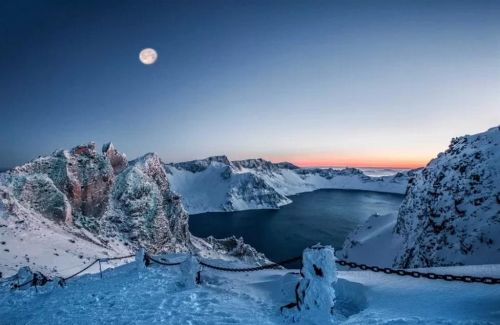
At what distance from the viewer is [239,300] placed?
849 cm

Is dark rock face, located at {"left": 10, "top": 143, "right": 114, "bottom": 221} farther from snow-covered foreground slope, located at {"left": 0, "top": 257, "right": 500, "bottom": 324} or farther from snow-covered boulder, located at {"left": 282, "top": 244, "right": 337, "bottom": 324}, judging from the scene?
snow-covered boulder, located at {"left": 282, "top": 244, "right": 337, "bottom": 324}

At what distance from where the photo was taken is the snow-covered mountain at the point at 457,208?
12.1 meters

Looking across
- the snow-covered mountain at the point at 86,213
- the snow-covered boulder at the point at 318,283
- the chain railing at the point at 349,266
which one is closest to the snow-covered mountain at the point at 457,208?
the chain railing at the point at 349,266

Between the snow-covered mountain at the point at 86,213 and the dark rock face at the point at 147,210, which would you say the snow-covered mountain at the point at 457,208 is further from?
the dark rock face at the point at 147,210

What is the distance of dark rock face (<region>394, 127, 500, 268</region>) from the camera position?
39.4 feet

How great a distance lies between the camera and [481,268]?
715 cm

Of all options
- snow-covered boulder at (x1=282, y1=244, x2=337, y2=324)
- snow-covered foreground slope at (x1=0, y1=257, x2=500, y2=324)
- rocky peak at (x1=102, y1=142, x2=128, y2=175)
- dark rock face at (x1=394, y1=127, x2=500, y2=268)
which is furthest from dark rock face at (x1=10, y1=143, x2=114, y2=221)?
dark rock face at (x1=394, y1=127, x2=500, y2=268)

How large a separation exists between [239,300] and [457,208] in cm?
1244

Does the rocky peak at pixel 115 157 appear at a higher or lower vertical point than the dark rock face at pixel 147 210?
higher

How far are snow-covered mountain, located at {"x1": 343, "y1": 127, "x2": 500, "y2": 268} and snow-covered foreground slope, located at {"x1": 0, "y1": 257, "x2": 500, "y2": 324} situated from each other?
18.8ft

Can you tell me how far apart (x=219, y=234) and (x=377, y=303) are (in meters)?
102

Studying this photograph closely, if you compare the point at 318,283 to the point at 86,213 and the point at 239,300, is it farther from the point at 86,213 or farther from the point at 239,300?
the point at 86,213

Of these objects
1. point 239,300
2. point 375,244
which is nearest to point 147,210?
point 375,244

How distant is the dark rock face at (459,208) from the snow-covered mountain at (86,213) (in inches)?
967
